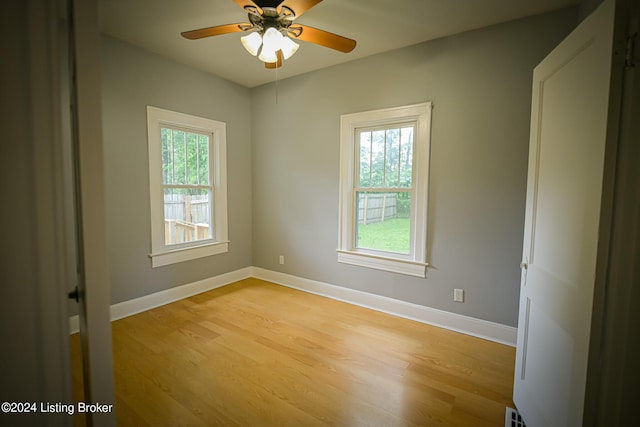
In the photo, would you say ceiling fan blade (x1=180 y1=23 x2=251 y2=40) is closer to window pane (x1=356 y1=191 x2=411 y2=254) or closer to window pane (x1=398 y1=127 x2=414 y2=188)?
window pane (x1=398 y1=127 x2=414 y2=188)

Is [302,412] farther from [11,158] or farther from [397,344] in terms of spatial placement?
[11,158]

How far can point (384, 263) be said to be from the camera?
3133mm

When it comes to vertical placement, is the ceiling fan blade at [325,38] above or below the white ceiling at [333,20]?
below

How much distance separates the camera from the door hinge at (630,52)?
3.39ft

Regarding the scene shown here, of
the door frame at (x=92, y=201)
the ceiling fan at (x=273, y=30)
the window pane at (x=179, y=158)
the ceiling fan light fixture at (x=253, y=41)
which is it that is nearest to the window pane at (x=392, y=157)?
the ceiling fan at (x=273, y=30)

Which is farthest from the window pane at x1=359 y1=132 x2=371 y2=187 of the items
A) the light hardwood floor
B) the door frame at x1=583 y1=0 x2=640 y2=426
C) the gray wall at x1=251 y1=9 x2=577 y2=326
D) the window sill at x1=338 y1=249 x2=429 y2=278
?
the door frame at x1=583 y1=0 x2=640 y2=426

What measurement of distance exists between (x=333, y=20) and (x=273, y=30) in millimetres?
792

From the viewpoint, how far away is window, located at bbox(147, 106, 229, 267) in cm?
314

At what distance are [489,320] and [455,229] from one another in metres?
0.87

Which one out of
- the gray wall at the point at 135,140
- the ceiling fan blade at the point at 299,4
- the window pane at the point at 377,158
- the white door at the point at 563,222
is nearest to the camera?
the white door at the point at 563,222

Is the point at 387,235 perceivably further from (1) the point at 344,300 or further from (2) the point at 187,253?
(2) the point at 187,253

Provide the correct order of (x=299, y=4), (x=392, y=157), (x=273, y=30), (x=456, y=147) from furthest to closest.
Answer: (x=392, y=157) → (x=456, y=147) → (x=273, y=30) → (x=299, y=4)

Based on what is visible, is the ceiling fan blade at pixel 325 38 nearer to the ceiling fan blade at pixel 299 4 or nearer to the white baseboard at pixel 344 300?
the ceiling fan blade at pixel 299 4

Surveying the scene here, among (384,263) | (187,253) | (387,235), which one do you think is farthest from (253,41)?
(187,253)
